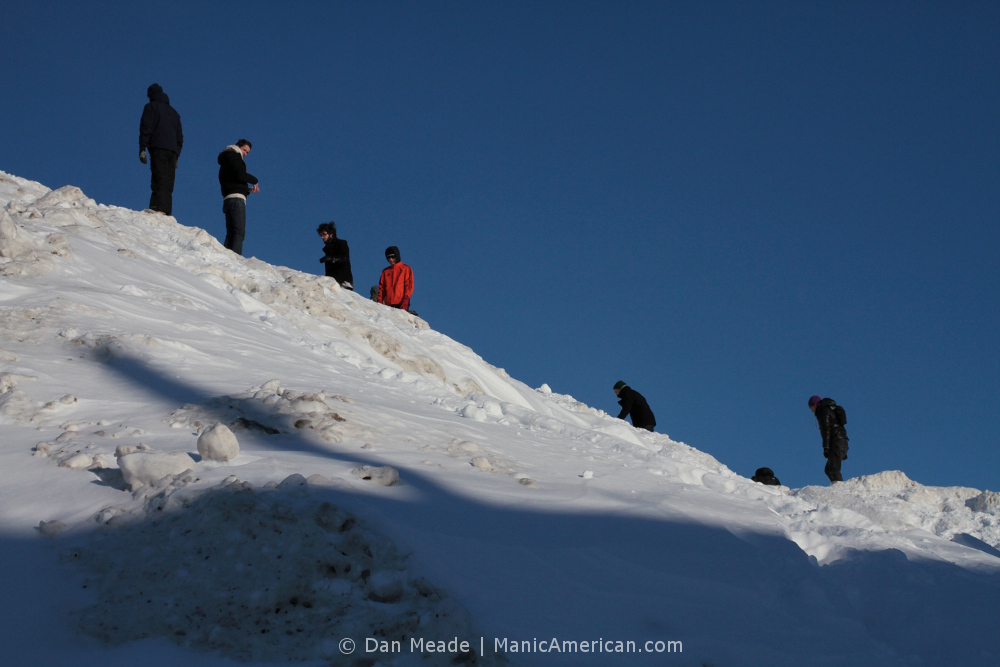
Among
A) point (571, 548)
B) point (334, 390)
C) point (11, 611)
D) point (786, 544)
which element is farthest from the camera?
point (334, 390)

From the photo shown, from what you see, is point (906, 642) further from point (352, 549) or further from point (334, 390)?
point (334, 390)

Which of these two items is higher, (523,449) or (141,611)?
(523,449)

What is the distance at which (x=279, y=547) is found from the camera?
244cm

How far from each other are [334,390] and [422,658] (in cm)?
311

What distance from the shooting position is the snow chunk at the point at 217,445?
300 centimetres

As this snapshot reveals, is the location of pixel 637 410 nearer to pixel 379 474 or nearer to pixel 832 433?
pixel 832 433

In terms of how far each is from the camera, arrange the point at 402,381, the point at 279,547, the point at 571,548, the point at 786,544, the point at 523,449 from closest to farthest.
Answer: the point at 279,547 < the point at 571,548 < the point at 786,544 < the point at 523,449 < the point at 402,381

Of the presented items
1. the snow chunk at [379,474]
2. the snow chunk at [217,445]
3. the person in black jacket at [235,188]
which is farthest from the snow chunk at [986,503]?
the person in black jacket at [235,188]

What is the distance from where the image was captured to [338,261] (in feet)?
36.6

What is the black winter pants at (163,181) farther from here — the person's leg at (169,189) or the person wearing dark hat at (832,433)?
the person wearing dark hat at (832,433)

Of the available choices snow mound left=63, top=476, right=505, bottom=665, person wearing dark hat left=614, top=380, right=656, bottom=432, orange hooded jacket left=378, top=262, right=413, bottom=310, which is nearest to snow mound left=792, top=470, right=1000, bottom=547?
person wearing dark hat left=614, top=380, right=656, bottom=432

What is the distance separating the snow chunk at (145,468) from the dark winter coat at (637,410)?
343 inches

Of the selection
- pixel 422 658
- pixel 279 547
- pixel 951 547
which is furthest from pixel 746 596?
Answer: pixel 951 547

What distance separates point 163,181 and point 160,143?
0.59 m
